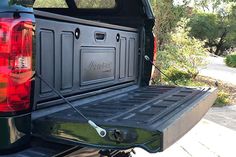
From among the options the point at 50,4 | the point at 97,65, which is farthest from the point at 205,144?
the point at 97,65

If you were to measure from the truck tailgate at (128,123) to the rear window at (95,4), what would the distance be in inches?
63.3

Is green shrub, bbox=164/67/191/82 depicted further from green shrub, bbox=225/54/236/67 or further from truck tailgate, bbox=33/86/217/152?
green shrub, bbox=225/54/236/67

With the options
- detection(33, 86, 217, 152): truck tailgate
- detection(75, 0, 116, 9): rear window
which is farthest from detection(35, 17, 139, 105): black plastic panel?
detection(75, 0, 116, 9): rear window

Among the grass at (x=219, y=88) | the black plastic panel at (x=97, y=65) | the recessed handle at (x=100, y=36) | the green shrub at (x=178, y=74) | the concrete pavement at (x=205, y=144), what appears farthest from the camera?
the green shrub at (x=178, y=74)

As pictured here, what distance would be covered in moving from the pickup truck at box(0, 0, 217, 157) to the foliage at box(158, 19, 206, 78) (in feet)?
28.3

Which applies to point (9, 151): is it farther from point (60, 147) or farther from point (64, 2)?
point (64, 2)

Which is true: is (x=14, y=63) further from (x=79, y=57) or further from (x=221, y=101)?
(x=221, y=101)

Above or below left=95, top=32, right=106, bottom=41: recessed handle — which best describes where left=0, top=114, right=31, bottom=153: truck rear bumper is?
below

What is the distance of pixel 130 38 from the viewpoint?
4070mm

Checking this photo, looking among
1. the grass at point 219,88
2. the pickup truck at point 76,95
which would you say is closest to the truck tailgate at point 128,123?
the pickup truck at point 76,95

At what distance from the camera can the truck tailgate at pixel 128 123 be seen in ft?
7.62

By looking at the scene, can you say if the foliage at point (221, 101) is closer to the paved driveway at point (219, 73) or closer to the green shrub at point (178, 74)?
the green shrub at point (178, 74)

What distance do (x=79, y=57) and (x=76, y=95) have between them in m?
0.27

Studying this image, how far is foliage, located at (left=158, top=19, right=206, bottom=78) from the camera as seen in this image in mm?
12656
